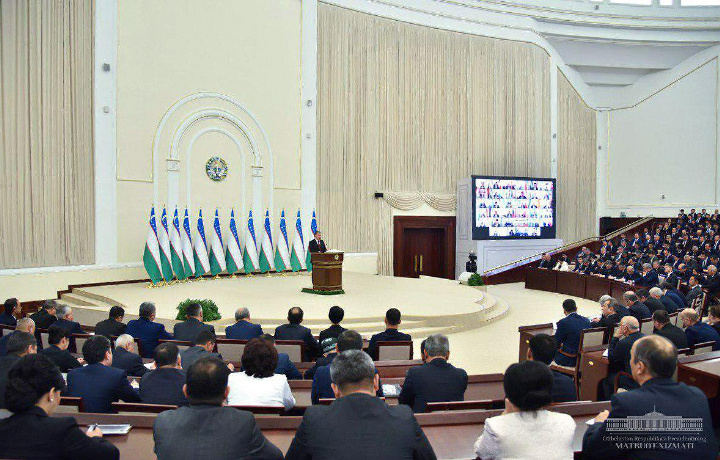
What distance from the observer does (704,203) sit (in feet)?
57.2

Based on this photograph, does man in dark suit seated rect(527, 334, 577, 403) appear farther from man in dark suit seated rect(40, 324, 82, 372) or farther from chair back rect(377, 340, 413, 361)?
man in dark suit seated rect(40, 324, 82, 372)

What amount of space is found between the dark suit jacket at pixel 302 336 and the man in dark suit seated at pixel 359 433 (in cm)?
297

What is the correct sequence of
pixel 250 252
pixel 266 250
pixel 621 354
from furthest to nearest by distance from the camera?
1. pixel 266 250
2. pixel 250 252
3. pixel 621 354

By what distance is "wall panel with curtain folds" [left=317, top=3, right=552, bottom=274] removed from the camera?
14.5 m

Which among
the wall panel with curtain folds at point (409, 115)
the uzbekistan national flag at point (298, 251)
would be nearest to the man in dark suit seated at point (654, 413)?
the uzbekistan national flag at point (298, 251)

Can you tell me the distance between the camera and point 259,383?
3.00 m

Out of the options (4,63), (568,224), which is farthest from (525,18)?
(4,63)

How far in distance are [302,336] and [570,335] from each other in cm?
272

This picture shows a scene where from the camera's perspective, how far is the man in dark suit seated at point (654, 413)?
2145 mm

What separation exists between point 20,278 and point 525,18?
52.1ft

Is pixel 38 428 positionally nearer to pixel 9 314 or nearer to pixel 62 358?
pixel 62 358

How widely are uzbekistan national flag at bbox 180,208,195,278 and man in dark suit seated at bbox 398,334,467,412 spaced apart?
898 centimetres

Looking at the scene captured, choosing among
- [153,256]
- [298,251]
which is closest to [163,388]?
[153,256]

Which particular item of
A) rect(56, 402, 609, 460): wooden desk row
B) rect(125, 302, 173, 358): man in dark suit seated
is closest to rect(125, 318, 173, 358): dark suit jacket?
rect(125, 302, 173, 358): man in dark suit seated
